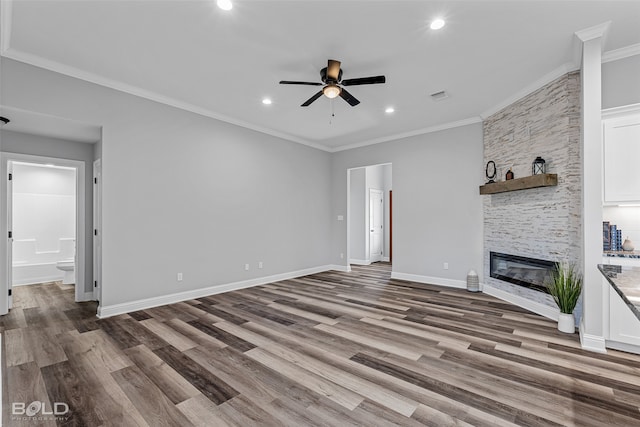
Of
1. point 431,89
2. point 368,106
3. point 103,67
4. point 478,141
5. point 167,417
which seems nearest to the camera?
point 167,417

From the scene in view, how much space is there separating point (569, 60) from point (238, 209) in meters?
5.08

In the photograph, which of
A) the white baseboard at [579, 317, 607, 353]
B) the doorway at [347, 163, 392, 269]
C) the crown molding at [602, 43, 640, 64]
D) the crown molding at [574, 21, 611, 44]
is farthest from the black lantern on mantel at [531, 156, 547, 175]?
the doorway at [347, 163, 392, 269]

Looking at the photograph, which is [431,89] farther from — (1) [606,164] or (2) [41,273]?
(2) [41,273]

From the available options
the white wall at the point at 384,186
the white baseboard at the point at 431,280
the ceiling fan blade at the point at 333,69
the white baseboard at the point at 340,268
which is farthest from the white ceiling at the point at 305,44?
the white wall at the point at 384,186

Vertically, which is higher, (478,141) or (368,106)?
(368,106)

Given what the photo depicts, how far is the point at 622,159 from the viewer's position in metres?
3.17

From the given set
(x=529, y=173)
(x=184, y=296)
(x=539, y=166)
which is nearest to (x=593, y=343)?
(x=539, y=166)

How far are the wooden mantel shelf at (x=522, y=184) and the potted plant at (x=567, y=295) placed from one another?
1.03 metres

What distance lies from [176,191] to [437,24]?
401 cm

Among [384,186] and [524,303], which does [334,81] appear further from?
[384,186]

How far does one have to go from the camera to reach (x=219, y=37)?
9.79ft

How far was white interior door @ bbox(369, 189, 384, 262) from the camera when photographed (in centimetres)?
859

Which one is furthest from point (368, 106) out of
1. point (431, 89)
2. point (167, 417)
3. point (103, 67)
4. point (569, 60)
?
point (167, 417)

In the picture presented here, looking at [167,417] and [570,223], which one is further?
[570,223]
